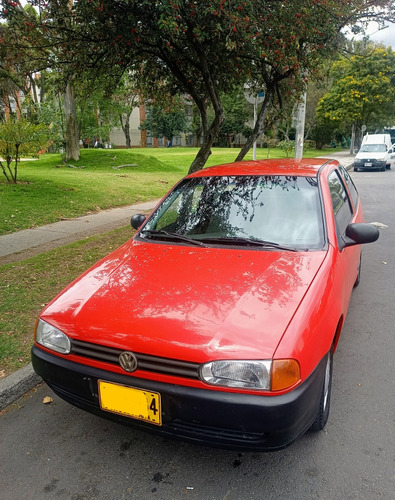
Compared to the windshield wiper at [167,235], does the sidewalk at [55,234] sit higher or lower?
lower

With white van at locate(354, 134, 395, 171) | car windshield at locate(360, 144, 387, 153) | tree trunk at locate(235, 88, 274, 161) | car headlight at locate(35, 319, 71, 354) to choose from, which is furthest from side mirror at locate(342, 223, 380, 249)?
car windshield at locate(360, 144, 387, 153)

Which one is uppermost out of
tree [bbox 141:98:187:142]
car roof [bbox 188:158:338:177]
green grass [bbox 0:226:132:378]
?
tree [bbox 141:98:187:142]

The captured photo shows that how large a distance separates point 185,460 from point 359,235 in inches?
78.5

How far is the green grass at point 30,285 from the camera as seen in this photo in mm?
3354

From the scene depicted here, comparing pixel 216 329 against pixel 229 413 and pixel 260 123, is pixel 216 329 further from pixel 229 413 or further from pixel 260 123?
Result: pixel 260 123

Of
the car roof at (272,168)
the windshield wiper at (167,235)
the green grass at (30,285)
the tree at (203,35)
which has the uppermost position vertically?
the tree at (203,35)

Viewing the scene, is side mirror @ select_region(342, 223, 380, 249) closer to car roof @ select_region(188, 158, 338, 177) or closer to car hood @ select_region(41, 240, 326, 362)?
car hood @ select_region(41, 240, 326, 362)

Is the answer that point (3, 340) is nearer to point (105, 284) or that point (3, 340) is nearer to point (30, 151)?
point (105, 284)

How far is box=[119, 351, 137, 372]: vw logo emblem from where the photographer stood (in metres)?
2.02

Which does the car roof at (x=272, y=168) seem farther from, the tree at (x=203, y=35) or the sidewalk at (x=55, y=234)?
the sidewalk at (x=55, y=234)

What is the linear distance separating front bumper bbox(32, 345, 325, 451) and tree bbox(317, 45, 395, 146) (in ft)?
102

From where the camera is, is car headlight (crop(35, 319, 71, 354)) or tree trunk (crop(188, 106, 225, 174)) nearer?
car headlight (crop(35, 319, 71, 354))

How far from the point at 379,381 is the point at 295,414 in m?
1.50

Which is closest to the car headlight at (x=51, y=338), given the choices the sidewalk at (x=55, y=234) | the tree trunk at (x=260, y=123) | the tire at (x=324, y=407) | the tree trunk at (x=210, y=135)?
the tire at (x=324, y=407)
